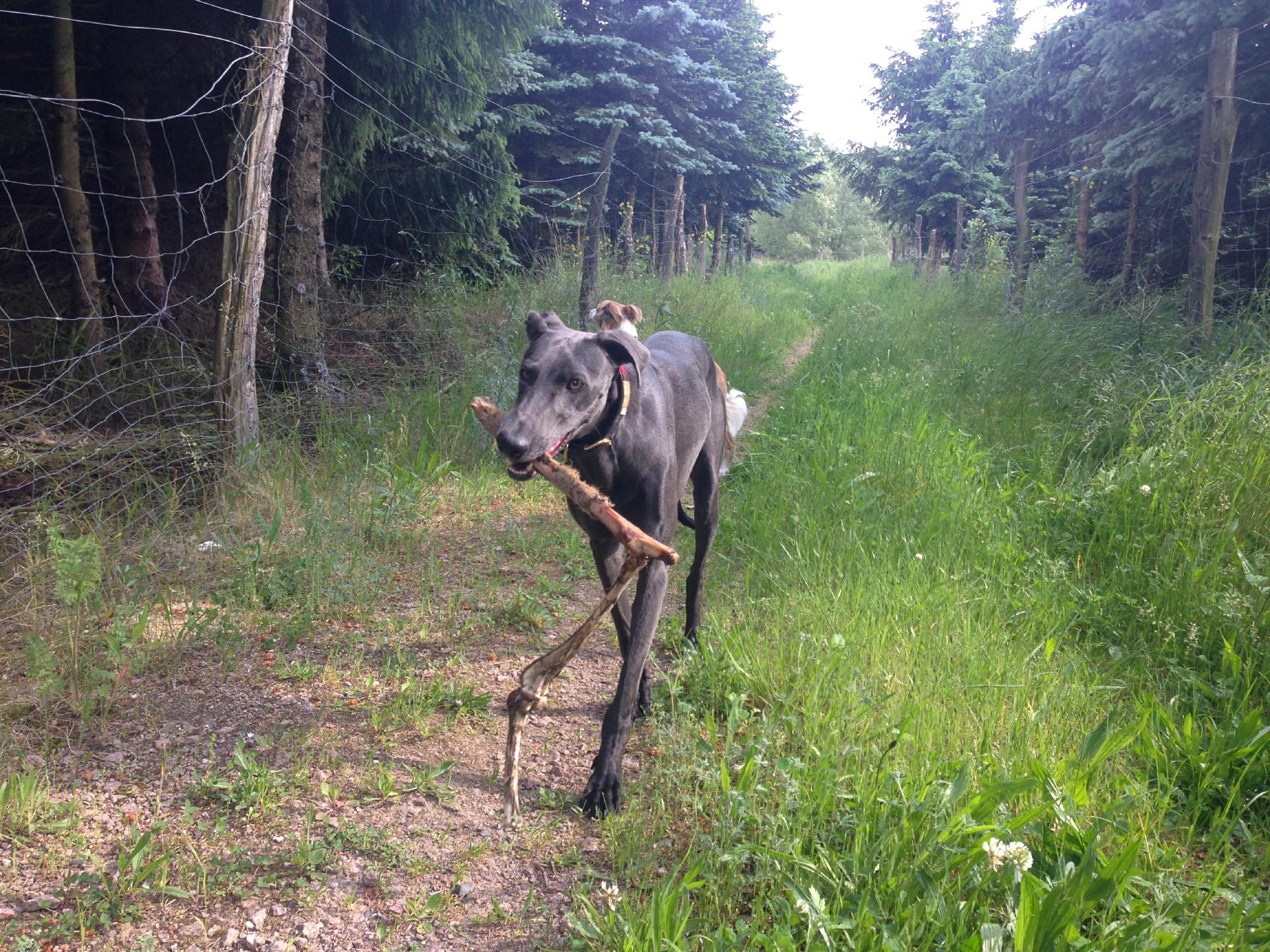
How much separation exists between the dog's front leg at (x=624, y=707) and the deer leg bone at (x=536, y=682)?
0.31 metres

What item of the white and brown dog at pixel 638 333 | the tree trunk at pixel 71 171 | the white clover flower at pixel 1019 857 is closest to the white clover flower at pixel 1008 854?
the white clover flower at pixel 1019 857

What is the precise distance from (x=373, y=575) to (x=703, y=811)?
233 cm

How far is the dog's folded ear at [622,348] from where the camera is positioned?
2.86 meters

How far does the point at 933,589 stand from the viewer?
145 inches

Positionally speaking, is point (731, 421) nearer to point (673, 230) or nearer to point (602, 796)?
point (602, 796)

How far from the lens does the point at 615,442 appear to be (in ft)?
9.92

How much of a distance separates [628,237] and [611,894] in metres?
11.3

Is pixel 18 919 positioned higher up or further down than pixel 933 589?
further down

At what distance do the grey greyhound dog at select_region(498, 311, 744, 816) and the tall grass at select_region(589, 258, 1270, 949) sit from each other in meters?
0.24

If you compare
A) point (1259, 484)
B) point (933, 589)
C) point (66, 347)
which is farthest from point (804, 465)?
point (66, 347)

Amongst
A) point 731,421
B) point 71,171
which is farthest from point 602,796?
point 71,171

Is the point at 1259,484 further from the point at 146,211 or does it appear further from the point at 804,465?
the point at 146,211

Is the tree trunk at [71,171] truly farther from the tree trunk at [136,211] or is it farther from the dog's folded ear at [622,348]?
the dog's folded ear at [622,348]

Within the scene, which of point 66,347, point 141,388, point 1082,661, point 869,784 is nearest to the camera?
point 869,784
